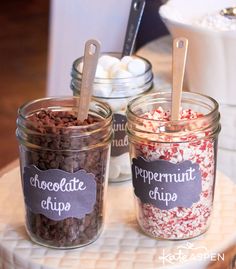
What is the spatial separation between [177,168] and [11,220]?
185 millimetres

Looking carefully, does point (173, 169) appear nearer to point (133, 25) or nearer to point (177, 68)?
point (177, 68)

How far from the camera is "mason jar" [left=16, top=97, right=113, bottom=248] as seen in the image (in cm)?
57

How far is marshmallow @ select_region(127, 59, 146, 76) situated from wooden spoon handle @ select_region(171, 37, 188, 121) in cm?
13

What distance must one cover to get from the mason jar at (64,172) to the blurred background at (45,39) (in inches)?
21.7

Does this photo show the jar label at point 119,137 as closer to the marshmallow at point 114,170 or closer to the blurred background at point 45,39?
the marshmallow at point 114,170

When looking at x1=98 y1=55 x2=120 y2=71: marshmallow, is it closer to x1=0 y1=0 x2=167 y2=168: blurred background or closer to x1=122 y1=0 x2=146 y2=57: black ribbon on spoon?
x1=122 y1=0 x2=146 y2=57: black ribbon on spoon

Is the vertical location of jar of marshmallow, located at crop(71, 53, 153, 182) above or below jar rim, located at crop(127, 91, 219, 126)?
below

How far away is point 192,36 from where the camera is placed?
2.53 ft

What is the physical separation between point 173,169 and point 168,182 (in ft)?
0.04

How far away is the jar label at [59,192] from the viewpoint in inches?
22.7

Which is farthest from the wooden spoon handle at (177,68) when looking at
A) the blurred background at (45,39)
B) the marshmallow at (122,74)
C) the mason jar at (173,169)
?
the blurred background at (45,39)

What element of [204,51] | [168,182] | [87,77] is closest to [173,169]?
[168,182]

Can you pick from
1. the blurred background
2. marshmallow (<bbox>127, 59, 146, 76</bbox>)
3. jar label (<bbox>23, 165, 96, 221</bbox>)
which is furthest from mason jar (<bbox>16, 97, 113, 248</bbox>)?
the blurred background

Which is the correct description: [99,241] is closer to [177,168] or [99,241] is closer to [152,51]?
[177,168]
